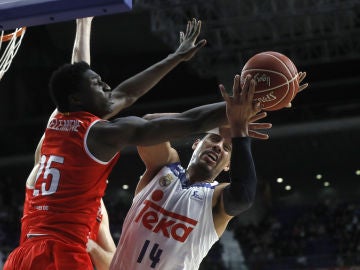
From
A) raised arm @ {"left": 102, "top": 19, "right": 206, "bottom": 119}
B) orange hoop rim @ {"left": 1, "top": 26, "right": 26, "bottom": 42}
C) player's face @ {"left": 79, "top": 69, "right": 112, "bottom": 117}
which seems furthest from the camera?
orange hoop rim @ {"left": 1, "top": 26, "right": 26, "bottom": 42}

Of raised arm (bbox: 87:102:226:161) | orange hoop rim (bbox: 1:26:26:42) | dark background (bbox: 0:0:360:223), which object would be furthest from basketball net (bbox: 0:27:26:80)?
dark background (bbox: 0:0:360:223)

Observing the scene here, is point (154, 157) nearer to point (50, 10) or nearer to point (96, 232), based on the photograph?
point (96, 232)

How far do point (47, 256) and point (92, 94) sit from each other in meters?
0.80

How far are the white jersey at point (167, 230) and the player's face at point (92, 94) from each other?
850 mm

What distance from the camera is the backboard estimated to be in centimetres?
318

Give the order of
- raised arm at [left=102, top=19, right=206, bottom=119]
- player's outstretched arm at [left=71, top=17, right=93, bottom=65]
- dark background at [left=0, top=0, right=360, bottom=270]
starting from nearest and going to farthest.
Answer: raised arm at [left=102, top=19, right=206, bottom=119], player's outstretched arm at [left=71, top=17, right=93, bottom=65], dark background at [left=0, top=0, right=360, bottom=270]

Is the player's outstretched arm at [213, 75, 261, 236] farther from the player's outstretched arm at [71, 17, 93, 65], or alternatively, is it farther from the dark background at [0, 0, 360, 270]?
the dark background at [0, 0, 360, 270]

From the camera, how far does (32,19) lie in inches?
133

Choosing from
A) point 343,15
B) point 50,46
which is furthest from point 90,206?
point 50,46

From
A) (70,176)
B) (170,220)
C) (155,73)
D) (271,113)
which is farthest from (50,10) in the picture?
(271,113)

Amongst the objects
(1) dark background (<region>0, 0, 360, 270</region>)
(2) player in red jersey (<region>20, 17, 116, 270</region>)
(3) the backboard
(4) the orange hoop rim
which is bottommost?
(1) dark background (<region>0, 0, 360, 270</region>)

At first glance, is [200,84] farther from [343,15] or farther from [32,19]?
[32,19]

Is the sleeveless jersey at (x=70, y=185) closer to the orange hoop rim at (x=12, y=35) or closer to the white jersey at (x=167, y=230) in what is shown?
the white jersey at (x=167, y=230)

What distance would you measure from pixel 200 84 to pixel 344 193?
542 centimetres
